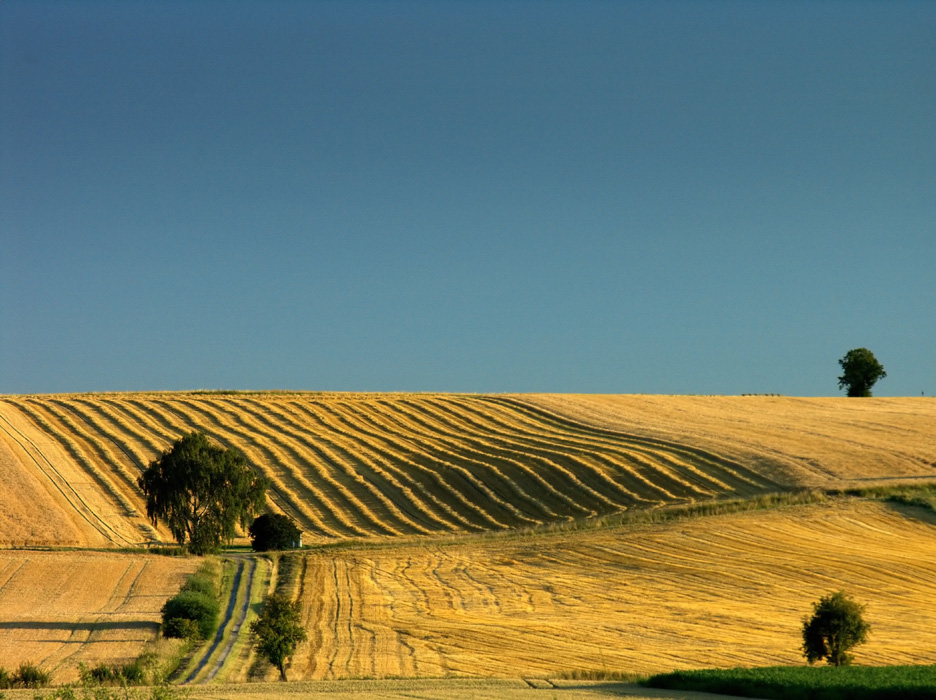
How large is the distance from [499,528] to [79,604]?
2310cm

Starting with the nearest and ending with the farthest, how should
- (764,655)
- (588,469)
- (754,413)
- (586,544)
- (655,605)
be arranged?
(764,655) → (655,605) → (586,544) → (588,469) → (754,413)

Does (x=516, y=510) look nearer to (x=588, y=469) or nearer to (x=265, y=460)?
(x=588, y=469)

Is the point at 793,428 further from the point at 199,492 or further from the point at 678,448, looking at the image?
the point at 199,492

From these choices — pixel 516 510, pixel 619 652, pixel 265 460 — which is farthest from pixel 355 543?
pixel 619 652

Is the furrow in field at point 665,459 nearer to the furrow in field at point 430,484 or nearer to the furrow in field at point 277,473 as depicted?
the furrow in field at point 430,484

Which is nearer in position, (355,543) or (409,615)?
(409,615)

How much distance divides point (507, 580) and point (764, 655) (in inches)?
563

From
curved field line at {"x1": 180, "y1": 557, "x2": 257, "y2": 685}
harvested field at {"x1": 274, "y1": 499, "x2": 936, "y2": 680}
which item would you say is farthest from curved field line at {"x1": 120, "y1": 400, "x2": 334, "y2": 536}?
curved field line at {"x1": 180, "y1": 557, "x2": 257, "y2": 685}

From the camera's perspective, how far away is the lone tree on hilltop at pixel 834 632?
27703 millimetres

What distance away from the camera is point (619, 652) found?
29.5 meters

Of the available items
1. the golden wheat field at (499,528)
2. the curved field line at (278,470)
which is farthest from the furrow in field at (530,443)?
the curved field line at (278,470)

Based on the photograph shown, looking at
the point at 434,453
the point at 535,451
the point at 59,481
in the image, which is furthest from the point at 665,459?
the point at 59,481

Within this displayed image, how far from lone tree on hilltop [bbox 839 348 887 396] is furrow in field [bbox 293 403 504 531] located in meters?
69.1

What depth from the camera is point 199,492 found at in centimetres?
4859
